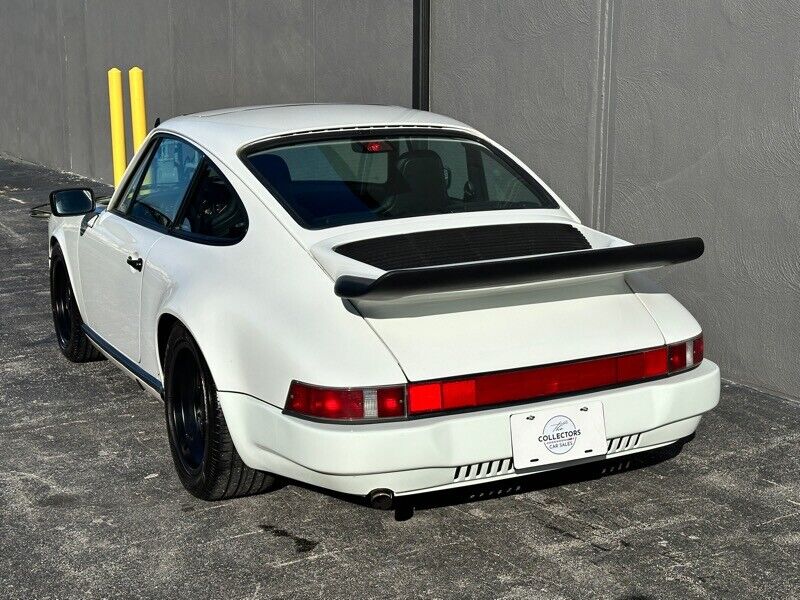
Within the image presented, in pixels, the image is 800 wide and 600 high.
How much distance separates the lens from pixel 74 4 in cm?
1675

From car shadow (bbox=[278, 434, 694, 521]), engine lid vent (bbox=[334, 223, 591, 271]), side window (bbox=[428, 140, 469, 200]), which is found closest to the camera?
car shadow (bbox=[278, 434, 694, 521])

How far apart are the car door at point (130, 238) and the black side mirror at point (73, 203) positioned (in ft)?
0.30

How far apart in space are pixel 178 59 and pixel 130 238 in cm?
855

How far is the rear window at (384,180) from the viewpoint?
468 centimetres

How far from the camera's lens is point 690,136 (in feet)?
21.8

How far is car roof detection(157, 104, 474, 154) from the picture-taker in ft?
16.4

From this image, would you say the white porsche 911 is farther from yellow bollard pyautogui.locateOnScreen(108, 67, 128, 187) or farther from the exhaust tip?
yellow bollard pyautogui.locateOnScreen(108, 67, 128, 187)

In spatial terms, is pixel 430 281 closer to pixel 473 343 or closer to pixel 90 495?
pixel 473 343

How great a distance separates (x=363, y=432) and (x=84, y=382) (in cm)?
316

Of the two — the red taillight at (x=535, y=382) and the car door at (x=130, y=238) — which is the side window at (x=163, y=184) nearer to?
the car door at (x=130, y=238)

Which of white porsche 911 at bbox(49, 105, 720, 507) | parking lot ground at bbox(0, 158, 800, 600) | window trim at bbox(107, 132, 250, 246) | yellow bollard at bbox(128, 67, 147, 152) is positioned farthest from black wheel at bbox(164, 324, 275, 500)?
yellow bollard at bbox(128, 67, 147, 152)

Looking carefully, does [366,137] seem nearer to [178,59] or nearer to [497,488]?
[497,488]

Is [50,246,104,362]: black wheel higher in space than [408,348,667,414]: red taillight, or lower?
lower

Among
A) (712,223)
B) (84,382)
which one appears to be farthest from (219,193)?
(712,223)
